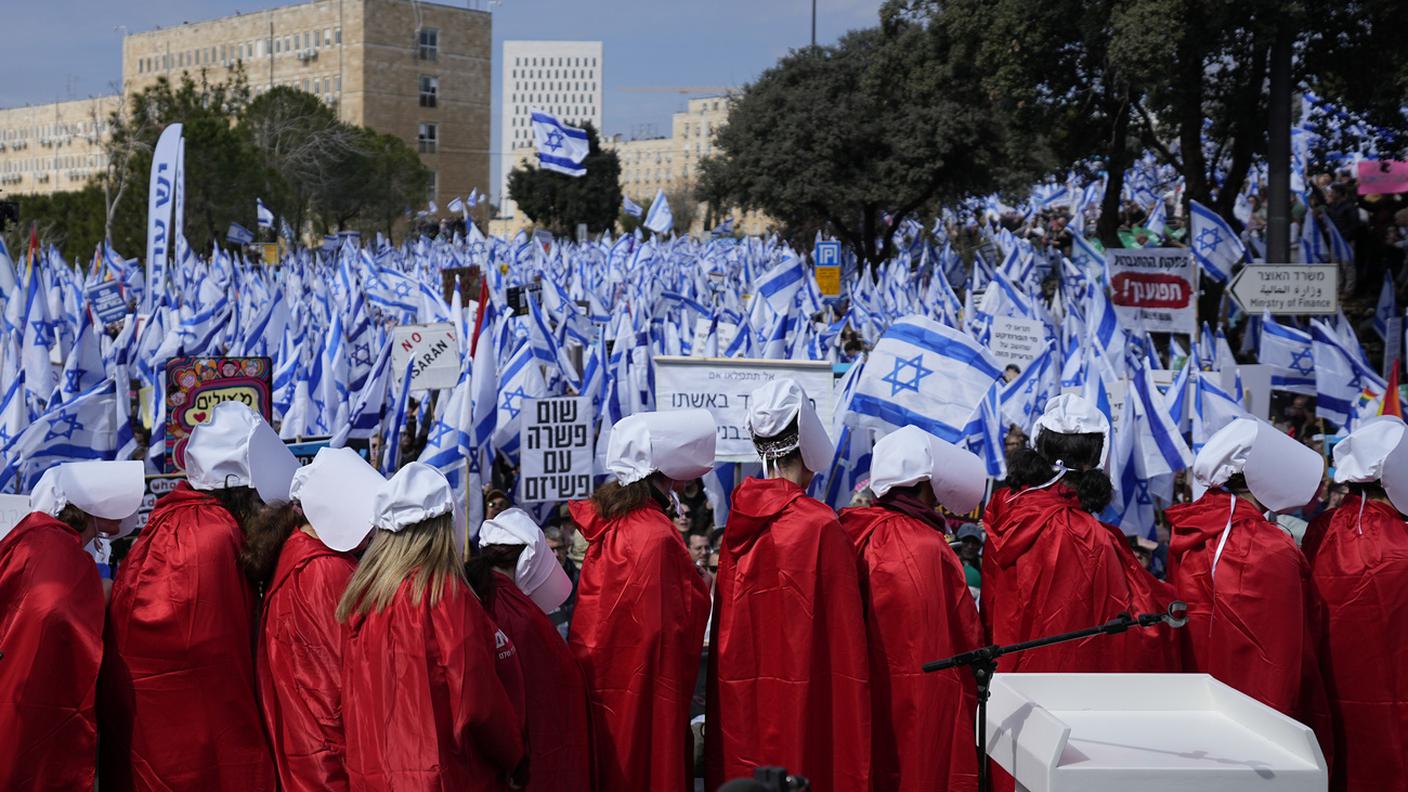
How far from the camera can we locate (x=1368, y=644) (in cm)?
465

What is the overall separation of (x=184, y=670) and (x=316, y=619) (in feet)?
1.43

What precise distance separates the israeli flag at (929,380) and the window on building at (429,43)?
90886 mm

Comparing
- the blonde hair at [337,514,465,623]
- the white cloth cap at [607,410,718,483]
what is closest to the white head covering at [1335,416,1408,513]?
the white cloth cap at [607,410,718,483]

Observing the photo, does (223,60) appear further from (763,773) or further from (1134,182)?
(763,773)

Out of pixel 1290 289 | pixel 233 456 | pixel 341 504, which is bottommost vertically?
pixel 341 504

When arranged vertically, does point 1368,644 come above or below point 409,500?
below

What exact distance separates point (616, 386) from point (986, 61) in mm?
11088

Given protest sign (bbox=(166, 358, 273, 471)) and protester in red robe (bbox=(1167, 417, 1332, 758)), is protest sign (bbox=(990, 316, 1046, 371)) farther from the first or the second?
protester in red robe (bbox=(1167, 417, 1332, 758))

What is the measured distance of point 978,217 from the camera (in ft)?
125

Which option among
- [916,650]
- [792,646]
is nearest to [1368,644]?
[916,650]

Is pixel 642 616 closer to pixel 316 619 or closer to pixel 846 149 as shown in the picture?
pixel 316 619

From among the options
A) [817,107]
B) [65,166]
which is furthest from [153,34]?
[817,107]

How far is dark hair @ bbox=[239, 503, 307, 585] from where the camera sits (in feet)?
14.1

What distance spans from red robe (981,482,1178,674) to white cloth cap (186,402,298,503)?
219cm
